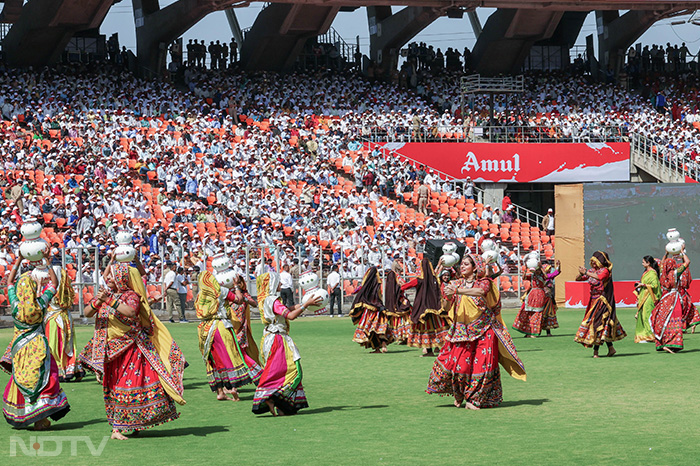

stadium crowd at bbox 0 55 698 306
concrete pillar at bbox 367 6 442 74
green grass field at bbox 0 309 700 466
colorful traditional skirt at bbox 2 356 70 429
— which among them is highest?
concrete pillar at bbox 367 6 442 74

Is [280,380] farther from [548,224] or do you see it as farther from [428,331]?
[548,224]

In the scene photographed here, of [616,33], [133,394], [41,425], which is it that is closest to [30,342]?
[41,425]

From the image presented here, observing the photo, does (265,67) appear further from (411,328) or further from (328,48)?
(411,328)

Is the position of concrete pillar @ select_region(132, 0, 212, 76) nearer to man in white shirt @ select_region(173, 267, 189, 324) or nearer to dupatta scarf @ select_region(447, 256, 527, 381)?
man in white shirt @ select_region(173, 267, 189, 324)

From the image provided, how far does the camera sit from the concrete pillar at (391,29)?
47.2m

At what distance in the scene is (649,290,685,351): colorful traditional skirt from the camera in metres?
16.7

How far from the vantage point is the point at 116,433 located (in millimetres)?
9359

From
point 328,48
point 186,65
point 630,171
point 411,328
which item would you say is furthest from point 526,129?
point 411,328

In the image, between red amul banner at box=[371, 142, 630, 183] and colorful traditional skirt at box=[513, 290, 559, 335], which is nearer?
Answer: colorful traditional skirt at box=[513, 290, 559, 335]

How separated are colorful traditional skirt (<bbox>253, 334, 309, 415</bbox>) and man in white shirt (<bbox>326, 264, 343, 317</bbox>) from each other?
1586 cm

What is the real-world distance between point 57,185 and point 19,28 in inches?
545

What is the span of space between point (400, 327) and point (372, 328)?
2.25 ft

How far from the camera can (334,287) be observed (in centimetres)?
2741

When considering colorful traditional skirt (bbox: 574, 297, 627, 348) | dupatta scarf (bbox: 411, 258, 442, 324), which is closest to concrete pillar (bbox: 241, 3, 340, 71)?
dupatta scarf (bbox: 411, 258, 442, 324)
